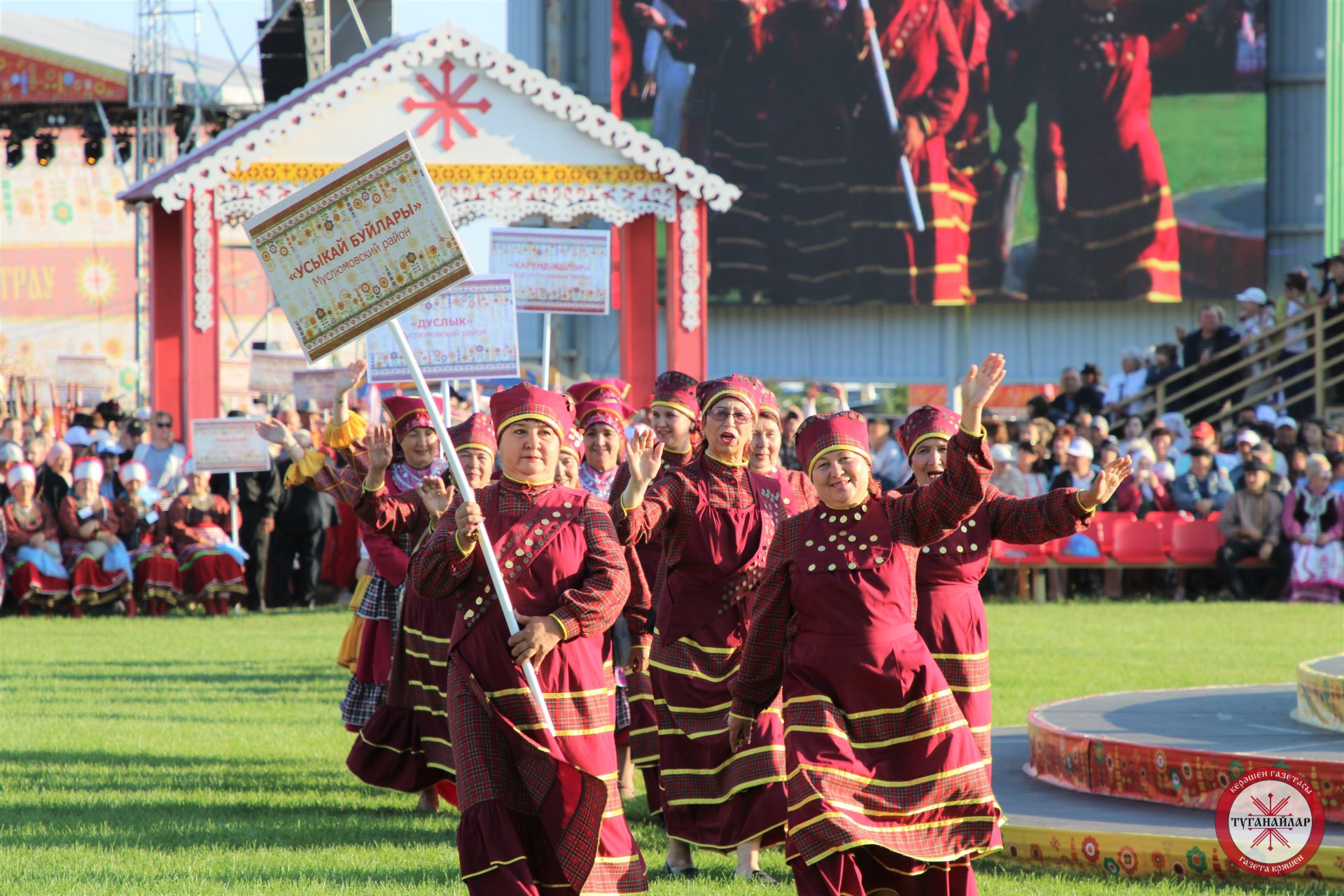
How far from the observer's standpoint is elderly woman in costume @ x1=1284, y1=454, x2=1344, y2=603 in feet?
55.7

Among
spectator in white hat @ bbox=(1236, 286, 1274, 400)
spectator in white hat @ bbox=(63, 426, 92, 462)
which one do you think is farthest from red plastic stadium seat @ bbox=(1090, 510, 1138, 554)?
spectator in white hat @ bbox=(63, 426, 92, 462)

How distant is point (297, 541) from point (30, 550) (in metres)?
2.62

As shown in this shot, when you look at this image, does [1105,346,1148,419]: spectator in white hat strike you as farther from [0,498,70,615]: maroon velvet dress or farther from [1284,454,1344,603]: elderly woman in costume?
[0,498,70,615]: maroon velvet dress

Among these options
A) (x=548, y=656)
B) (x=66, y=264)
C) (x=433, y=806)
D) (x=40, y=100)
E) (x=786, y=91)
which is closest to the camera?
(x=548, y=656)

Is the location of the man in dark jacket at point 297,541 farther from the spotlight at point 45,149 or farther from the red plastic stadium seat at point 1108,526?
the spotlight at point 45,149

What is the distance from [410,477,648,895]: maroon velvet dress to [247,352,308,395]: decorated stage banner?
12.3 m

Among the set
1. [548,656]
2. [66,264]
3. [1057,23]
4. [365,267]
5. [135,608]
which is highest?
[1057,23]

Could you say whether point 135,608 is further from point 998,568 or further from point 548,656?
point 548,656

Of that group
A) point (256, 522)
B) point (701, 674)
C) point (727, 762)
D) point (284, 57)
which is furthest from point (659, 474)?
point (284, 57)

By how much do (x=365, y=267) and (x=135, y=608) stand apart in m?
12.6

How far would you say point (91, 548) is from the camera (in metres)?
16.8

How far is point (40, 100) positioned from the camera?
93.4ft

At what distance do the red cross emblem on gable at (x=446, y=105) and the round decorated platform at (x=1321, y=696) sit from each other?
1189 cm

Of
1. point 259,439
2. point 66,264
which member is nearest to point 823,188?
point 259,439
